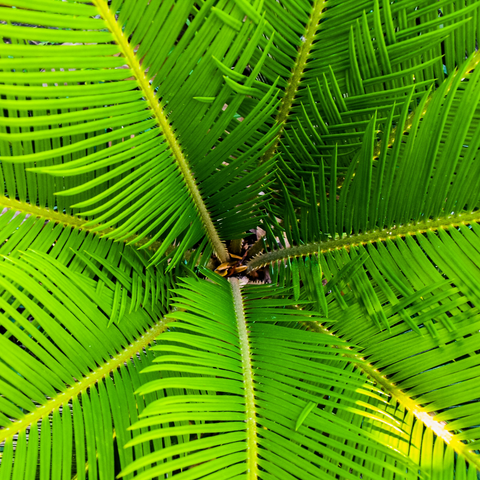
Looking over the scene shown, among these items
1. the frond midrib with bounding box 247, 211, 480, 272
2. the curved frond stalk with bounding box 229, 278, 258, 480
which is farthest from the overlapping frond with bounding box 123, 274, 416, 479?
the frond midrib with bounding box 247, 211, 480, 272

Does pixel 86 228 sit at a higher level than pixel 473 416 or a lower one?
higher

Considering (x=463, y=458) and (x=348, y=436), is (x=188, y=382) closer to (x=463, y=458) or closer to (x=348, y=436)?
(x=348, y=436)

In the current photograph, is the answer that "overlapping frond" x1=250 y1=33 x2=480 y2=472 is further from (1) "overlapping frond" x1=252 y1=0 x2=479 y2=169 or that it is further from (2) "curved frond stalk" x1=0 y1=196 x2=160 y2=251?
(2) "curved frond stalk" x1=0 y1=196 x2=160 y2=251

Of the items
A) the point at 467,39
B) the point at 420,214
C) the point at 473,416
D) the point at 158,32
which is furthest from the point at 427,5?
the point at 473,416

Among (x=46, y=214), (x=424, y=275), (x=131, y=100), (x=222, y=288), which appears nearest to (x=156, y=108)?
(x=131, y=100)

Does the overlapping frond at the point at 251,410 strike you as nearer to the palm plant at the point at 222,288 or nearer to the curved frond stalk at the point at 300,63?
the palm plant at the point at 222,288
